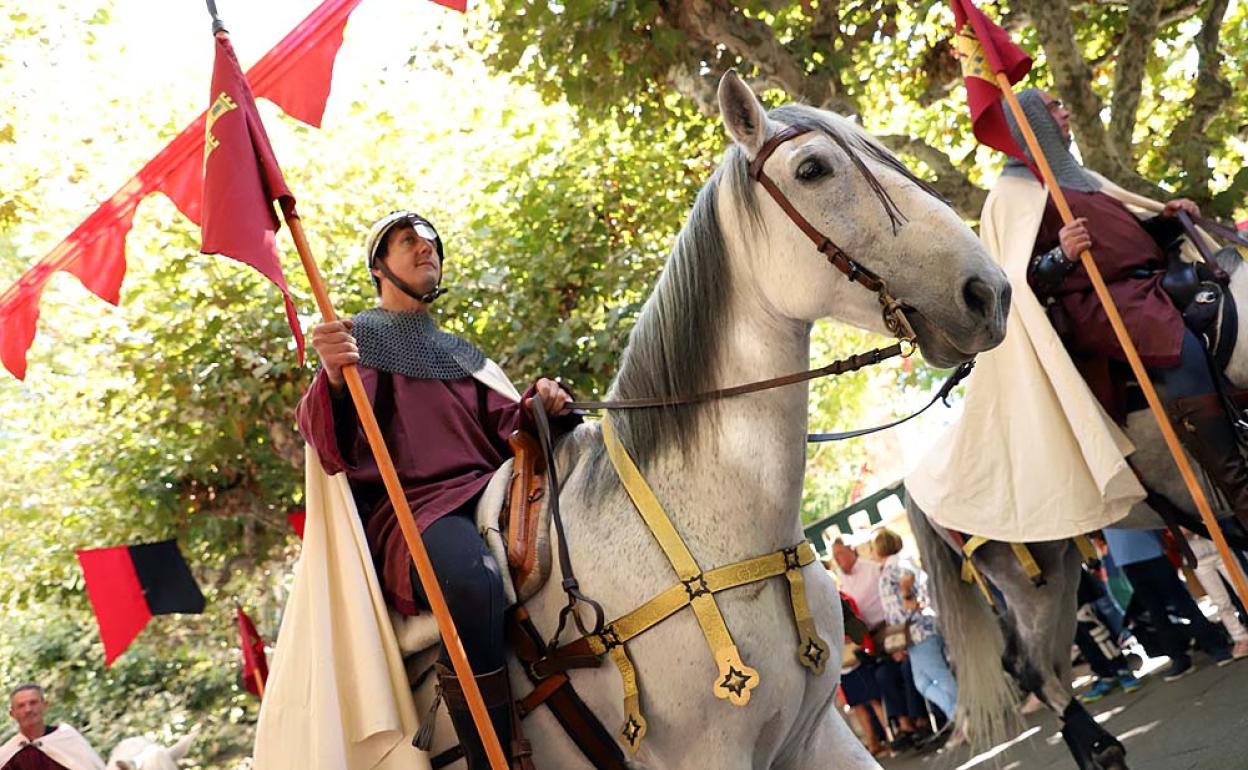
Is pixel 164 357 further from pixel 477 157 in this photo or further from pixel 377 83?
pixel 377 83

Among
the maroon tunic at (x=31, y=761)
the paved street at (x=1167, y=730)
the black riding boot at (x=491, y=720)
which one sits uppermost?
the maroon tunic at (x=31, y=761)

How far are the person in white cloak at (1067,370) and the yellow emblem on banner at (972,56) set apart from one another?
1.40ft

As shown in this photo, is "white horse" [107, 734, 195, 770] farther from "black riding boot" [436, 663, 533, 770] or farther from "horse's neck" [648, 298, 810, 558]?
"horse's neck" [648, 298, 810, 558]

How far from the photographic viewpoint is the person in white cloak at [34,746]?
9.84 meters

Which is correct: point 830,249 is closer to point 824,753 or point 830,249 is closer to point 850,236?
point 850,236

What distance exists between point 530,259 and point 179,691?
1578 centimetres

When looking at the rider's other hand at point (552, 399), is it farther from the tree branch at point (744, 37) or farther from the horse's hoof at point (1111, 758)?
the tree branch at point (744, 37)

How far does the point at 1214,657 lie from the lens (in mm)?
9703

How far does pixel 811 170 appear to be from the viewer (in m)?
3.65

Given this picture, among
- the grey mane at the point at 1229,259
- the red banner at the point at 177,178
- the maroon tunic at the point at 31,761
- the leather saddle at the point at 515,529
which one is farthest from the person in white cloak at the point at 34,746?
the grey mane at the point at 1229,259

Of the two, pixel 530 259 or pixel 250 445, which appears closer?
pixel 530 259

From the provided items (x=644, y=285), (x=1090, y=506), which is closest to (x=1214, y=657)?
(x=1090, y=506)

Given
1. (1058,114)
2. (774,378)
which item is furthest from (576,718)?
(1058,114)

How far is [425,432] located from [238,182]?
3.26 ft
